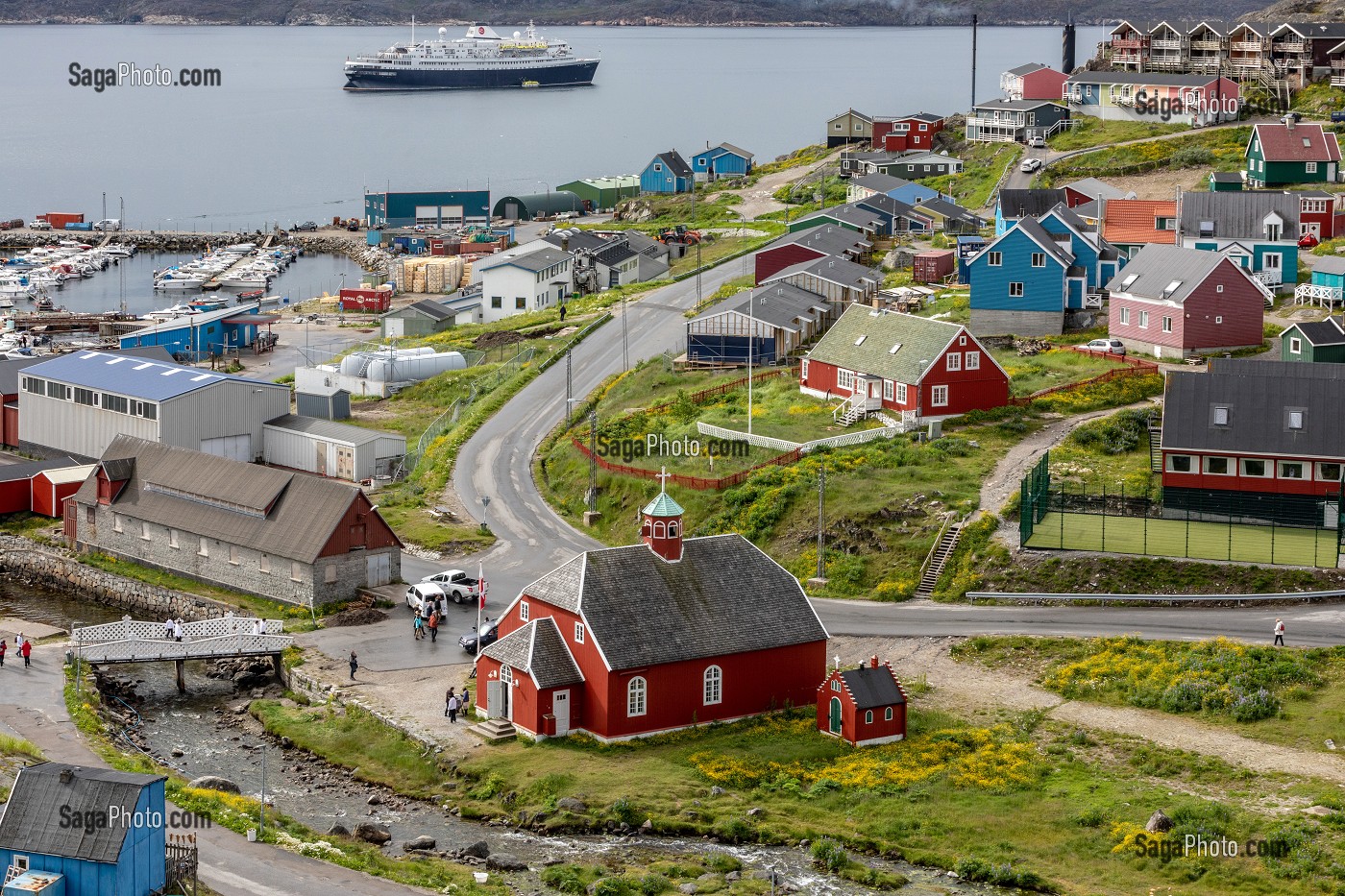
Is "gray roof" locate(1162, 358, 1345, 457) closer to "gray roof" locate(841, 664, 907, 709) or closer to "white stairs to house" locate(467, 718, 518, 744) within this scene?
"gray roof" locate(841, 664, 907, 709)

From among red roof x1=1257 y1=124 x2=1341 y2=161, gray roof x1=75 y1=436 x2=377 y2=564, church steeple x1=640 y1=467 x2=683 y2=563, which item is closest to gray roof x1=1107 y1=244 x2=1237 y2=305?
red roof x1=1257 y1=124 x2=1341 y2=161

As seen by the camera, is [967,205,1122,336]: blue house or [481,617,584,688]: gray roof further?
[967,205,1122,336]: blue house

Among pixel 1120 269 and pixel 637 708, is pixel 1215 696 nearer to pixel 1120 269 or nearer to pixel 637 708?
pixel 637 708

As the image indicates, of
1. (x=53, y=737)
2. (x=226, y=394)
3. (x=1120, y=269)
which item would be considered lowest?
(x=53, y=737)

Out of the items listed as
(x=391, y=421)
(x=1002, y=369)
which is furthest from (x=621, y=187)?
(x=1002, y=369)

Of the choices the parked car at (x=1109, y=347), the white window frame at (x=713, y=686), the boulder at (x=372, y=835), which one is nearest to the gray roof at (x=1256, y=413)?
the parked car at (x=1109, y=347)

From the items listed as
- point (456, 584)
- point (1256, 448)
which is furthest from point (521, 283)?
point (1256, 448)
